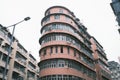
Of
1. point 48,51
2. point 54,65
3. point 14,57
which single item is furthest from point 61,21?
point 14,57

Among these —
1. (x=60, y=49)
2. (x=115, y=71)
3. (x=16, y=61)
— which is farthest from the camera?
(x=115, y=71)

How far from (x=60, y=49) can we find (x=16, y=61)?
46.3ft

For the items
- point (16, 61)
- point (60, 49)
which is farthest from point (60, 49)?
point (16, 61)

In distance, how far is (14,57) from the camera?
3784cm

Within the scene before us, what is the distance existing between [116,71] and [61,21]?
49.7 metres

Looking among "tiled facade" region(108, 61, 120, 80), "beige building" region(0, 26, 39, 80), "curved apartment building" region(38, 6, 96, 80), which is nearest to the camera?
"curved apartment building" region(38, 6, 96, 80)

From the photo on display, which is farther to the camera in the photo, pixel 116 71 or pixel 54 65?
pixel 116 71

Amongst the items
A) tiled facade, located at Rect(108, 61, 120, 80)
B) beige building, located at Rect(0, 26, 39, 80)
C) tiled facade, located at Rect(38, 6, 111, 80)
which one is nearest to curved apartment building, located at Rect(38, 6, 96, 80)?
tiled facade, located at Rect(38, 6, 111, 80)

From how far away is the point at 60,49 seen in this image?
28781 millimetres

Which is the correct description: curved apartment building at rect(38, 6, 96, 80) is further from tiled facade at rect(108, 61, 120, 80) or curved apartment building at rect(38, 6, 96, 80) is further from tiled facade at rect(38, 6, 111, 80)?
tiled facade at rect(108, 61, 120, 80)

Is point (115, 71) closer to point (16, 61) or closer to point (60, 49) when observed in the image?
point (16, 61)

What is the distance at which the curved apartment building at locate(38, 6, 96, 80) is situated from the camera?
2738 centimetres

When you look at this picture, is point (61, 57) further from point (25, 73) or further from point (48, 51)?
point (25, 73)

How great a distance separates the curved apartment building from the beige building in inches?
300
